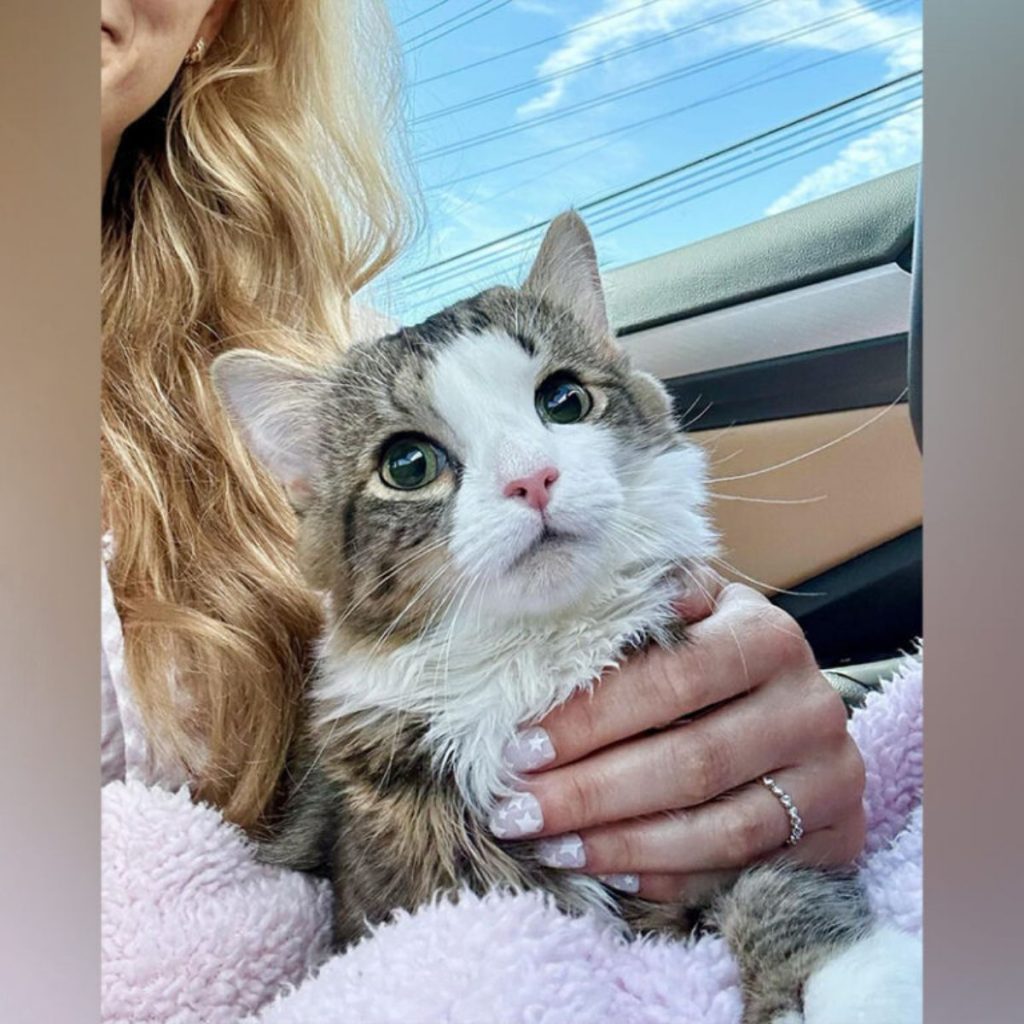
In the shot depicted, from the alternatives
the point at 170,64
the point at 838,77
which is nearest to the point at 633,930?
the point at 838,77

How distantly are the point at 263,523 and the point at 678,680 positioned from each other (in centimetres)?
46

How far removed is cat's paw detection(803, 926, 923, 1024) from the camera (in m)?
1.10

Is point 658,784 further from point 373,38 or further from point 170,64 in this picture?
point 170,64

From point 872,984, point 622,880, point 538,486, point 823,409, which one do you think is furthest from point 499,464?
point 872,984

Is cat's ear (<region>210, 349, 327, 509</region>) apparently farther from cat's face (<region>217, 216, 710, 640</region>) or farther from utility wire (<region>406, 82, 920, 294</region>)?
utility wire (<region>406, 82, 920, 294</region>)

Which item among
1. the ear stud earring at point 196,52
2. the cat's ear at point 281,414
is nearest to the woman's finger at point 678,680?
the cat's ear at point 281,414

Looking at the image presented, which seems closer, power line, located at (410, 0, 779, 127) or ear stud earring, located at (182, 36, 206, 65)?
power line, located at (410, 0, 779, 127)

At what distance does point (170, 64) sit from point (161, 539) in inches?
21.1

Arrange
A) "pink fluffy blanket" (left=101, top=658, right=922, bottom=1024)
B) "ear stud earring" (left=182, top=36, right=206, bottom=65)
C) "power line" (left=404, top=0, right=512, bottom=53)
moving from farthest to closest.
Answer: "ear stud earring" (left=182, top=36, right=206, bottom=65) < "power line" (left=404, top=0, right=512, bottom=53) < "pink fluffy blanket" (left=101, top=658, right=922, bottom=1024)

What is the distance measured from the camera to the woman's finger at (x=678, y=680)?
4.00 feet

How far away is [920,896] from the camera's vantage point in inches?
46.8

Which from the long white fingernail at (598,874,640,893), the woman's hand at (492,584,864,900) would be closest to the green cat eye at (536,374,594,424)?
the woman's hand at (492,584,864,900)
